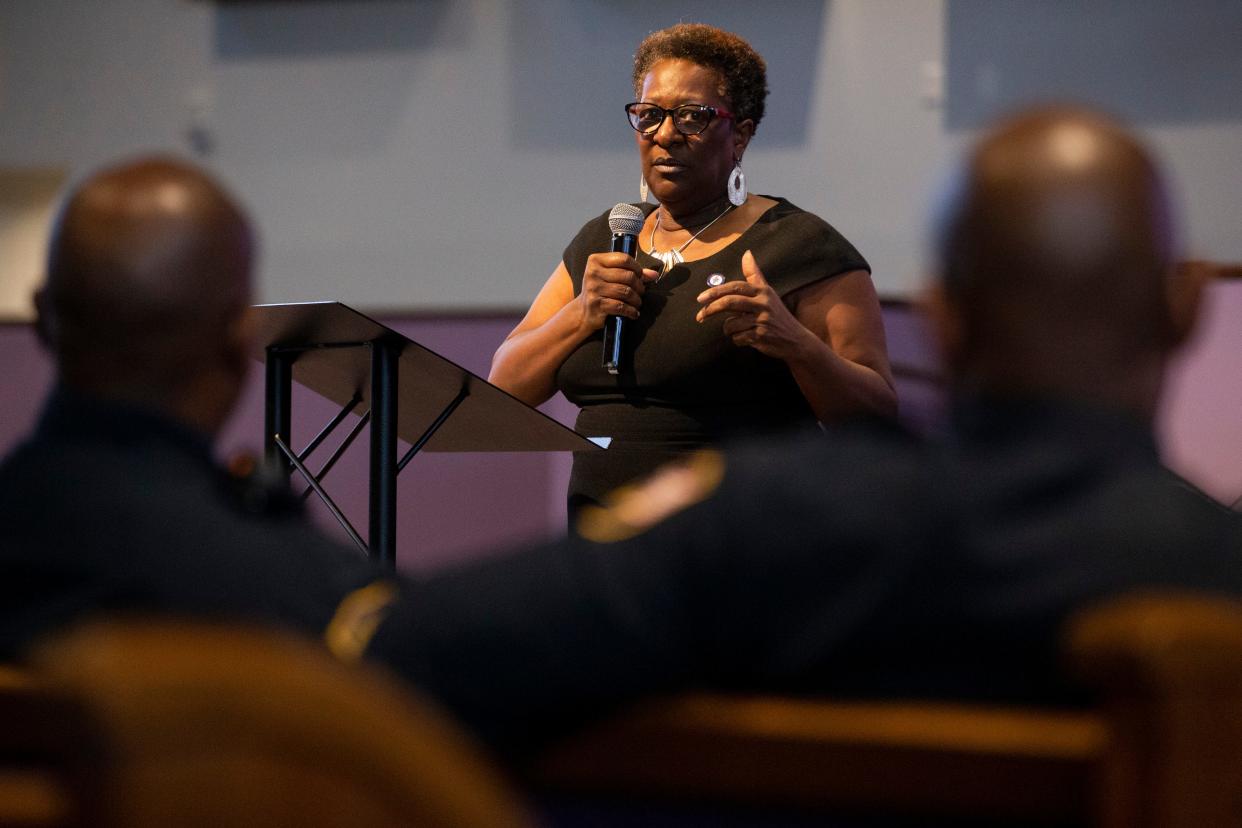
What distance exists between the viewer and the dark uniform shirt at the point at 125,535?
0.88 metres

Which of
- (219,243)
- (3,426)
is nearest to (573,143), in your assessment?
(3,426)

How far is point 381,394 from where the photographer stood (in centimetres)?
237

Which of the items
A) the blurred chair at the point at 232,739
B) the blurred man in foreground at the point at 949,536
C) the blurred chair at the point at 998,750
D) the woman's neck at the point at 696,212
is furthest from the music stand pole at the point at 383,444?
the blurred chair at the point at 232,739

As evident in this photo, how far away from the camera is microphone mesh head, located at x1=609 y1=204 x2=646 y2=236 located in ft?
8.86

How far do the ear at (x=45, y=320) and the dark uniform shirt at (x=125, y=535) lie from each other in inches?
2.3

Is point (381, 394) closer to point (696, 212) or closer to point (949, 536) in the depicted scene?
point (696, 212)

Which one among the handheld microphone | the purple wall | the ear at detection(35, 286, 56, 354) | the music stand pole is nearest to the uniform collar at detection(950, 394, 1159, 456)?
the ear at detection(35, 286, 56, 354)

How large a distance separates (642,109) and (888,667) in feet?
6.65

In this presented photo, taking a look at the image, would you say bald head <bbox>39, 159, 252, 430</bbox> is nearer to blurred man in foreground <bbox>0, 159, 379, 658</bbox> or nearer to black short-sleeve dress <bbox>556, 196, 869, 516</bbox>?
blurred man in foreground <bbox>0, 159, 379, 658</bbox>

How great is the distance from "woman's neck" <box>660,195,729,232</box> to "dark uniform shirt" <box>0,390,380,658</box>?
6.04 feet

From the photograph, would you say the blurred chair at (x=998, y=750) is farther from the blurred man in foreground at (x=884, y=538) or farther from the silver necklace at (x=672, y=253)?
the silver necklace at (x=672, y=253)

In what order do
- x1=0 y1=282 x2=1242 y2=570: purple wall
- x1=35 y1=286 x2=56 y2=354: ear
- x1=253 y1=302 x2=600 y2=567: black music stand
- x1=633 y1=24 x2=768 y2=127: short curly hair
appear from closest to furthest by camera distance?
x1=35 y1=286 x2=56 y2=354: ear → x1=253 y1=302 x2=600 y2=567: black music stand → x1=633 y1=24 x2=768 y2=127: short curly hair → x1=0 y1=282 x2=1242 y2=570: purple wall

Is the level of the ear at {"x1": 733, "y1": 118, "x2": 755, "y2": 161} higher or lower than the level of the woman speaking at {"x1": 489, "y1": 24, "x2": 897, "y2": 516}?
higher

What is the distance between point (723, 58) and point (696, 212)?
0.30m
